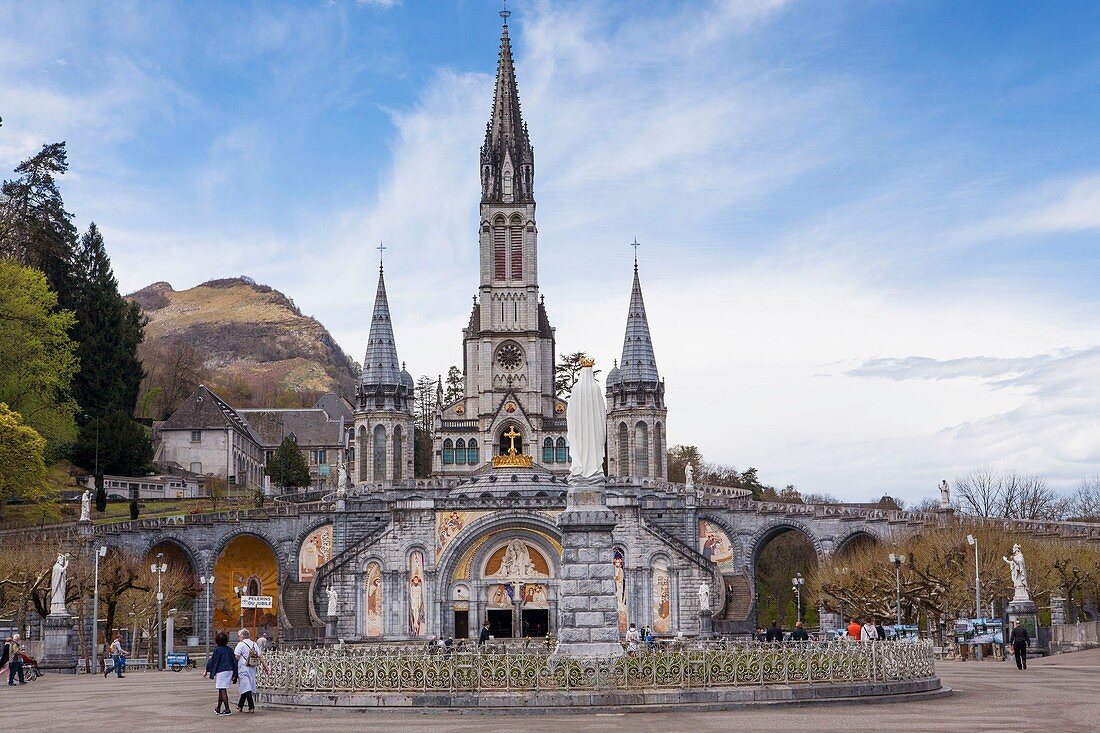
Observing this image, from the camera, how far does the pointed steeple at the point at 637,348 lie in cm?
8362

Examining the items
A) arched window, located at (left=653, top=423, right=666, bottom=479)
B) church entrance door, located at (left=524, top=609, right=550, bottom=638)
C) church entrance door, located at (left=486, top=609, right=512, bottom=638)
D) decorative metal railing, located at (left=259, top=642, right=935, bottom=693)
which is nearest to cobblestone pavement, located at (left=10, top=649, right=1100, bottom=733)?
decorative metal railing, located at (left=259, top=642, right=935, bottom=693)

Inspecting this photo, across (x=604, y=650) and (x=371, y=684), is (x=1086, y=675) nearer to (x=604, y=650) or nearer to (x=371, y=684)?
(x=604, y=650)

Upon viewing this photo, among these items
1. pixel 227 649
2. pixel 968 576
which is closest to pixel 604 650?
pixel 227 649

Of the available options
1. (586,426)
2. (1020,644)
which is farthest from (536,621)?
(586,426)

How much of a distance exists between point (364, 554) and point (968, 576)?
27.1 metres

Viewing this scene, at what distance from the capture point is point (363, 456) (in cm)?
8319

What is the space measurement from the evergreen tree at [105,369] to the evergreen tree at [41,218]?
1.36m

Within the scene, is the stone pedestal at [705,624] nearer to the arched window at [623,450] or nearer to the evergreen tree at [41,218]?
the arched window at [623,450]

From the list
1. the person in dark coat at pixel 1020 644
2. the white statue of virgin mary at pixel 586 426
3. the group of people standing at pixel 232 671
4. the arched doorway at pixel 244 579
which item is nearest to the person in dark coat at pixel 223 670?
the group of people standing at pixel 232 671

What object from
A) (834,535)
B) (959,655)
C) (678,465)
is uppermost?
(678,465)

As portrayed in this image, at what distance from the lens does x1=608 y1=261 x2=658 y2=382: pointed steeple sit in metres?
83.6

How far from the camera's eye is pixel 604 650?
75.2 feet

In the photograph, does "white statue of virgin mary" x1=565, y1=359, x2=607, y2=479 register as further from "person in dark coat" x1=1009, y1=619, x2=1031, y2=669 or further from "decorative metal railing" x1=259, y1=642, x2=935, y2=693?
"person in dark coat" x1=1009, y1=619, x2=1031, y2=669

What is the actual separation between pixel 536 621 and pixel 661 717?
1630 inches
